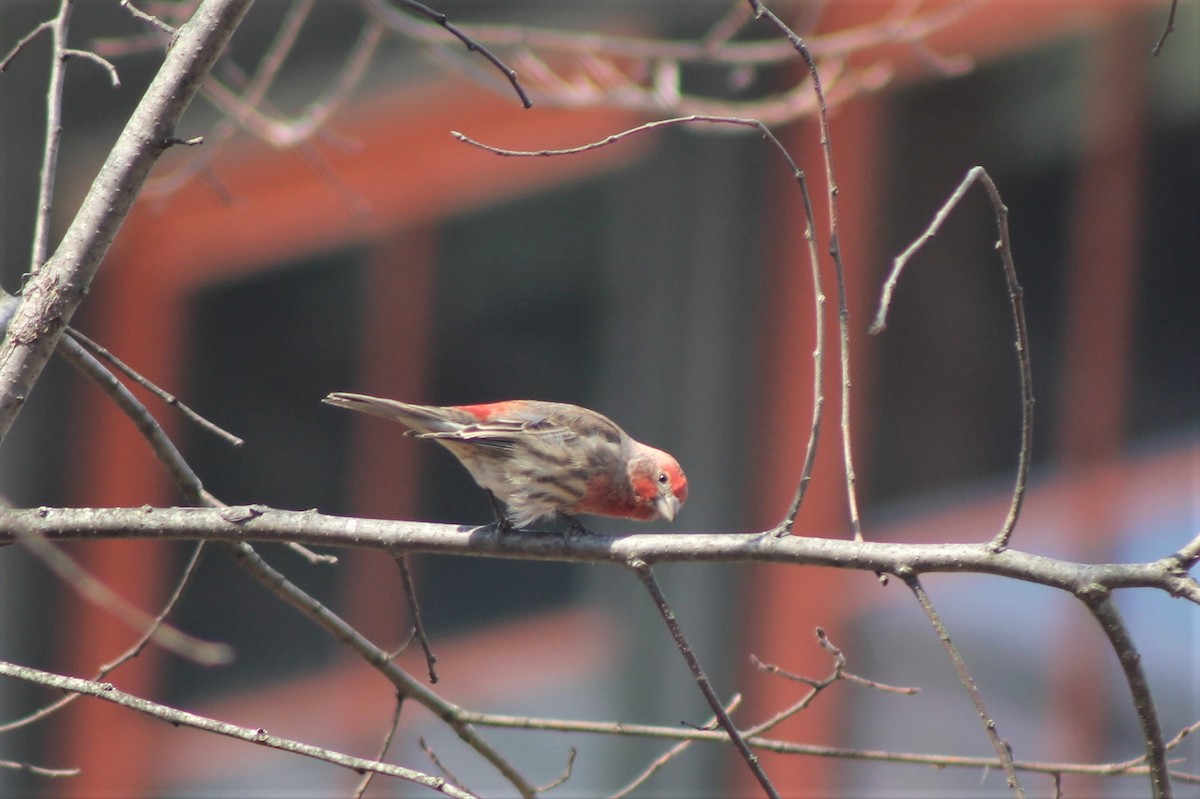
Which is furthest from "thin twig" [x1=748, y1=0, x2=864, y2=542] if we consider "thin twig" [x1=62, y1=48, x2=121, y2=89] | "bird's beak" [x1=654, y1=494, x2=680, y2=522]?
"bird's beak" [x1=654, y1=494, x2=680, y2=522]

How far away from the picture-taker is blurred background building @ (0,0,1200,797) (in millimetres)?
7609

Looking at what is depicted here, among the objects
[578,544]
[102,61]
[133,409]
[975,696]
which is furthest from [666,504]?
[102,61]

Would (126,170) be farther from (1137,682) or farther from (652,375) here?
(652,375)

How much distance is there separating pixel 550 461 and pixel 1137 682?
2.47 meters

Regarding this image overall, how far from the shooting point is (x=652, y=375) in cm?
845

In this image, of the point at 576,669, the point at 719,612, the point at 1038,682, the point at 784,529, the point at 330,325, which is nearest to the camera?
the point at 784,529

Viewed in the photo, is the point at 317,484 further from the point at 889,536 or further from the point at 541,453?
the point at 541,453

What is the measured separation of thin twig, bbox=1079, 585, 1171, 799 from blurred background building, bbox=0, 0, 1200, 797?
444 cm

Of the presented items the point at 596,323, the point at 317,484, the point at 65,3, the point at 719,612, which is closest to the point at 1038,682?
the point at 719,612

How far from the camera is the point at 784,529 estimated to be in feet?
8.87

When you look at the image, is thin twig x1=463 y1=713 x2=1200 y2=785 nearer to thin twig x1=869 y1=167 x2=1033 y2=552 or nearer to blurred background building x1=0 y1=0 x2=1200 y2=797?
thin twig x1=869 y1=167 x2=1033 y2=552

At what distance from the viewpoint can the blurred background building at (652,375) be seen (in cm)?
761

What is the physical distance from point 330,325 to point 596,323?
2.31 m

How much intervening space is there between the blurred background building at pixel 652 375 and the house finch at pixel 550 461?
217 cm
